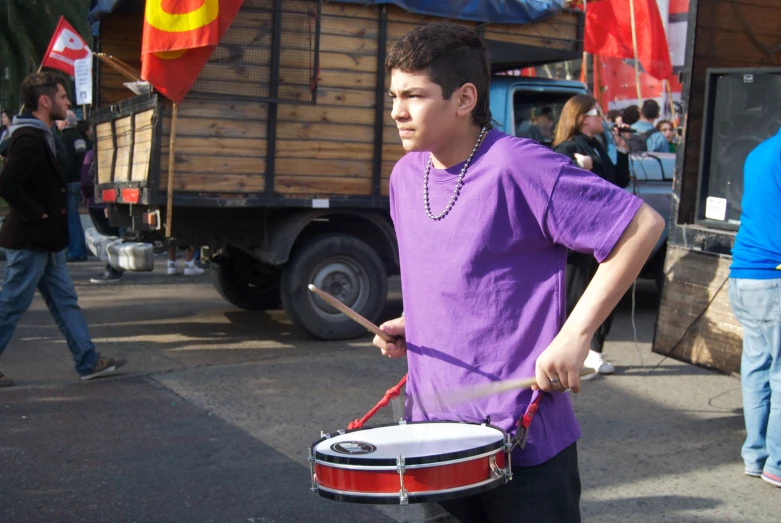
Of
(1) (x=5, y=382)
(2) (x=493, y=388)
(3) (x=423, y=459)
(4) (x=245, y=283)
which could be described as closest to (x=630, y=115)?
(4) (x=245, y=283)

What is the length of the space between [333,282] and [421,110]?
5.60 meters

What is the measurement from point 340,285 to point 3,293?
2.70 metres

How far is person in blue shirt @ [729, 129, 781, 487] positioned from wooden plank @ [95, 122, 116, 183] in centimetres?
543

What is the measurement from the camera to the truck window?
838 centimetres

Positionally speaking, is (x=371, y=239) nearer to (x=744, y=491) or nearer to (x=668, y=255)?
(x=668, y=255)

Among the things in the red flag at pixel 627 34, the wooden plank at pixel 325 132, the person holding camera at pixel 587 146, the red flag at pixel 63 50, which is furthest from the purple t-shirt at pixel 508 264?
the red flag at pixel 63 50

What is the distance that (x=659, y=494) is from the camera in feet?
14.7

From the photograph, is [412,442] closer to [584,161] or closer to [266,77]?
[584,161]

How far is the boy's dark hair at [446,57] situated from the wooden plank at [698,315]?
356cm

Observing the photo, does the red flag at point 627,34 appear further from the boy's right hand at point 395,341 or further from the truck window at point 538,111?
the boy's right hand at point 395,341

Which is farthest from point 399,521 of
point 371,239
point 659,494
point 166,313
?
point 166,313

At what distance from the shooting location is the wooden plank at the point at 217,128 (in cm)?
691

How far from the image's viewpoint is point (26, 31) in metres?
18.5

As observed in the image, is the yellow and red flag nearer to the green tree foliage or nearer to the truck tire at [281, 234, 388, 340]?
the truck tire at [281, 234, 388, 340]
